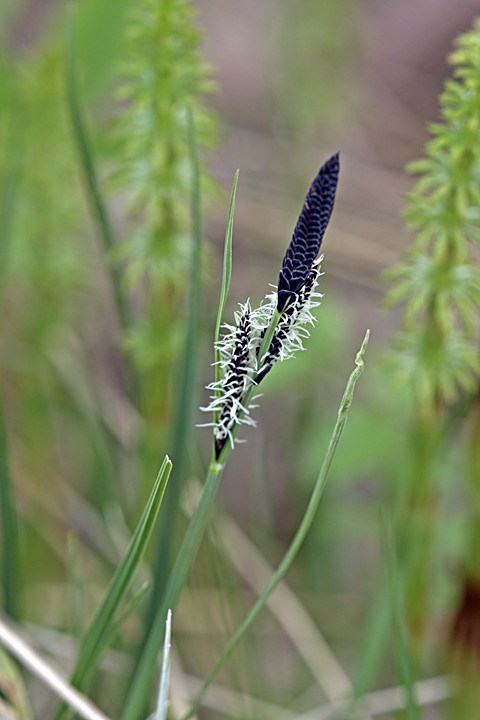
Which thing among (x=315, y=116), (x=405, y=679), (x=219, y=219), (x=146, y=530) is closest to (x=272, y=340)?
(x=146, y=530)

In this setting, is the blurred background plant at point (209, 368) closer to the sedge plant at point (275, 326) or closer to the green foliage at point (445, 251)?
the green foliage at point (445, 251)

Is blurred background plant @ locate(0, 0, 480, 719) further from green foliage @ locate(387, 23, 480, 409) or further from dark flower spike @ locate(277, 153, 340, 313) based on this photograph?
dark flower spike @ locate(277, 153, 340, 313)

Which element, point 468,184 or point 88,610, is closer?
point 468,184

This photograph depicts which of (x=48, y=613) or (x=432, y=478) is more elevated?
(x=432, y=478)

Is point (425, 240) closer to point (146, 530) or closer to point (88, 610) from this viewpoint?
point (146, 530)

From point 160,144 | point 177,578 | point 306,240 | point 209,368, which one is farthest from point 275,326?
point 209,368

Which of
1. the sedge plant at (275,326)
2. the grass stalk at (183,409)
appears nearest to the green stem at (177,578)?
the sedge plant at (275,326)

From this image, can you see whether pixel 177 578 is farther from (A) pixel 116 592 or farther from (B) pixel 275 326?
(B) pixel 275 326
